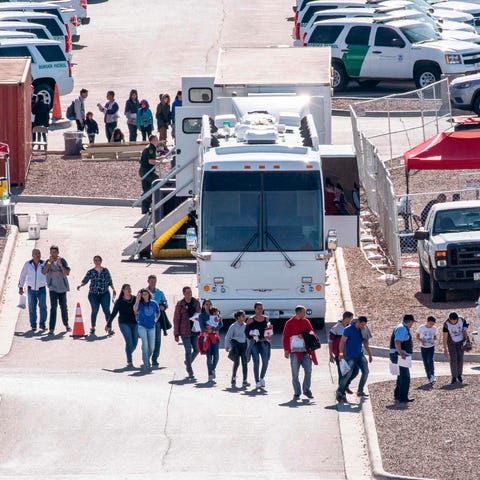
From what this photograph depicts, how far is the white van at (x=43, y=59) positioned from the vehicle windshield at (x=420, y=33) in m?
9.91

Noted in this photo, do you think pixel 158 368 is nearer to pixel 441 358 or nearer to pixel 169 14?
pixel 441 358

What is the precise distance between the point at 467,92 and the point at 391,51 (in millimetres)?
4455

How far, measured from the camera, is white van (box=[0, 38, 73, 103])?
42.9m

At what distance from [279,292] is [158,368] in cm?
259

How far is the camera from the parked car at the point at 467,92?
137ft

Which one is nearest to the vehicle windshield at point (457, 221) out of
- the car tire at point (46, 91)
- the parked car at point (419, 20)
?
the car tire at point (46, 91)

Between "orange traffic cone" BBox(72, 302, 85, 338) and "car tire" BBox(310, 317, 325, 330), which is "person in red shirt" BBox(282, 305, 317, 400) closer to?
"car tire" BBox(310, 317, 325, 330)

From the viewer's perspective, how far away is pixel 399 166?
37125 millimetres

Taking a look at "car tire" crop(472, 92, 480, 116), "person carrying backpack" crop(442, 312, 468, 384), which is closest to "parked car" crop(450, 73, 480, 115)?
"car tire" crop(472, 92, 480, 116)

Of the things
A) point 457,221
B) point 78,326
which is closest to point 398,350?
point 78,326

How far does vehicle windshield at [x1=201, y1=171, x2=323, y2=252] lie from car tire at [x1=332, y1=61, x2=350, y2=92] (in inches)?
880

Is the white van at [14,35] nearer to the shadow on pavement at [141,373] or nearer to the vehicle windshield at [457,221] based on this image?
the vehicle windshield at [457,221]

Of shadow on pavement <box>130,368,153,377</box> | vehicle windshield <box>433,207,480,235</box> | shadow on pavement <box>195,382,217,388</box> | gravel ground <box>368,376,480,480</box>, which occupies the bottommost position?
gravel ground <box>368,376,480,480</box>

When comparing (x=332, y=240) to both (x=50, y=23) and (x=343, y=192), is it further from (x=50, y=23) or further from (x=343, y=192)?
(x=50, y=23)
